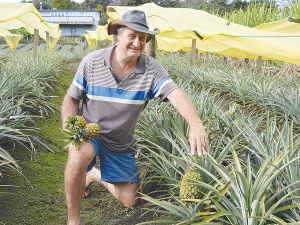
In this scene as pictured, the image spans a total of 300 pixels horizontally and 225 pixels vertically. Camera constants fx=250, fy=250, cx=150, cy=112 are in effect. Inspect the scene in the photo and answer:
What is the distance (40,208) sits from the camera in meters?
2.18

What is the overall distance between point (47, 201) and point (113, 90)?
1200 millimetres

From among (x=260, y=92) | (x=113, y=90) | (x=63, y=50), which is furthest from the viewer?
(x=63, y=50)

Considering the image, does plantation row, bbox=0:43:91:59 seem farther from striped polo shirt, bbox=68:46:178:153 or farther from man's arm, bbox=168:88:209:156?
man's arm, bbox=168:88:209:156

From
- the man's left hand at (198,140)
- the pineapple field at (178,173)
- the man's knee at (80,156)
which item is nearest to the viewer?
the pineapple field at (178,173)

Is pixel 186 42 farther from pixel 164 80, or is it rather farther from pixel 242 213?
pixel 242 213

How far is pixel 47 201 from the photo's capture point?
2303mm

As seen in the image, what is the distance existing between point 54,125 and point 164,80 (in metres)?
2.56

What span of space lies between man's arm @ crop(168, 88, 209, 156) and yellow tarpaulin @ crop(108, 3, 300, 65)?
1.62 meters

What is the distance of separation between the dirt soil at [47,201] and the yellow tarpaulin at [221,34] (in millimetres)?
2128

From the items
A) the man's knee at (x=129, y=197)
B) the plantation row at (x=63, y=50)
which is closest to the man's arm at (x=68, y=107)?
the man's knee at (x=129, y=197)

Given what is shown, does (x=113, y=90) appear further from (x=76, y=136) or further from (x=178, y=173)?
(x=178, y=173)

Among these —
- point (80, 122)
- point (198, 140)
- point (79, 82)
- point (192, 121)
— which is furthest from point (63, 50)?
point (198, 140)

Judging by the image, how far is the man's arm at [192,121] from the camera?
1.69 meters

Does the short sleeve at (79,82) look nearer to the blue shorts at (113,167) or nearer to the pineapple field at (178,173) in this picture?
the pineapple field at (178,173)
